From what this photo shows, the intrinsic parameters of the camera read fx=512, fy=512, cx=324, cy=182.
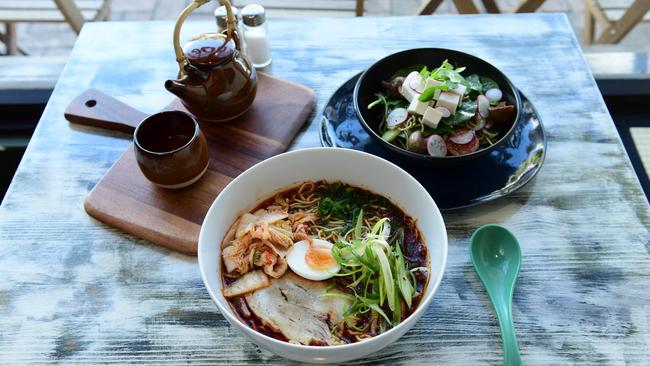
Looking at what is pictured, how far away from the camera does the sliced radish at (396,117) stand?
1.25m

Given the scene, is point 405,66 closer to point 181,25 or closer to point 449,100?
point 449,100

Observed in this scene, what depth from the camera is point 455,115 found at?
1.23 metres

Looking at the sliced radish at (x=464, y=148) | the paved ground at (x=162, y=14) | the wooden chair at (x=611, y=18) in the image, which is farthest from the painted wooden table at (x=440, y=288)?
the paved ground at (x=162, y=14)

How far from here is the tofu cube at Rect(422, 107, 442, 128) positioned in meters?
1.19

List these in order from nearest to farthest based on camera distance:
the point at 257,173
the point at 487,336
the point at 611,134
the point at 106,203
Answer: the point at 487,336 → the point at 257,173 → the point at 106,203 → the point at 611,134

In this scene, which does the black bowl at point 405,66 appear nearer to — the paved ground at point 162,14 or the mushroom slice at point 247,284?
the mushroom slice at point 247,284

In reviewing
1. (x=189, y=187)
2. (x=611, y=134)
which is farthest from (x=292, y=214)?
(x=611, y=134)

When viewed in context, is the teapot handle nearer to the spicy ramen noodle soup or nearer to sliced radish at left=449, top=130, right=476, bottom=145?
the spicy ramen noodle soup

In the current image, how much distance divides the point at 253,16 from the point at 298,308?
34.7 inches

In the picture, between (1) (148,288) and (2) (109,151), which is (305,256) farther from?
(2) (109,151)

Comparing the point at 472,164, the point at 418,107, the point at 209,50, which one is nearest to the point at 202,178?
the point at 209,50

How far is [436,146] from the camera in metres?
1.18

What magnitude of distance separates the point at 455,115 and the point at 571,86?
18.1 inches

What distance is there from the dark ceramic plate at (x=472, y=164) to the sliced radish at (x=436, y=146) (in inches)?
1.4
